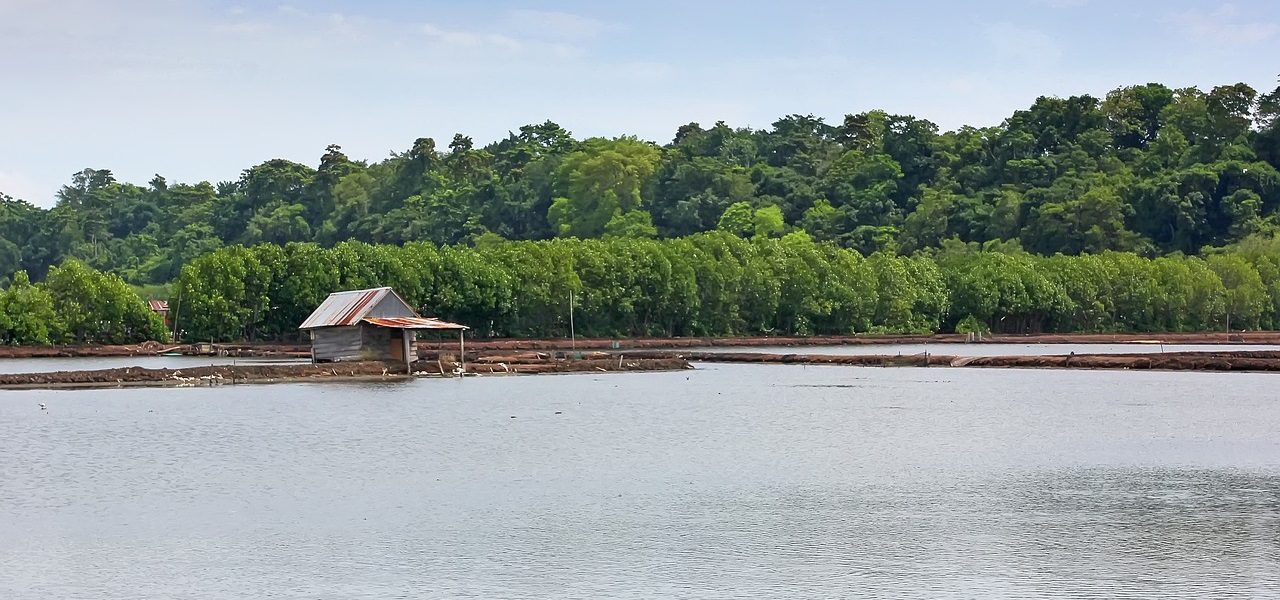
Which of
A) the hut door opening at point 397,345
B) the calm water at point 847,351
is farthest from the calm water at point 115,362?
the hut door opening at point 397,345

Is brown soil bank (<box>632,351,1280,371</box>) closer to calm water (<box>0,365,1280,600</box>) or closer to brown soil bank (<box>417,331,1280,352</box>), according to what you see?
calm water (<box>0,365,1280,600</box>)

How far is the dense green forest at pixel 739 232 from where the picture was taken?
93375mm

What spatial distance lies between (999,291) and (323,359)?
56173 millimetres

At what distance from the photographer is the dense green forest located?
3676 inches

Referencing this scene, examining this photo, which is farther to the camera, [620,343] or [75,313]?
[620,343]

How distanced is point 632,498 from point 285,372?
32.1 metres

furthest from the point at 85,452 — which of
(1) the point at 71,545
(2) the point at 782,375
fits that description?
(2) the point at 782,375

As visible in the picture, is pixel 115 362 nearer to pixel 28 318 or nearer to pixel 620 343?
pixel 28 318

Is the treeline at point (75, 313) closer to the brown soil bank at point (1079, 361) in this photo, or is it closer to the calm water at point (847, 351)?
the calm water at point (847, 351)

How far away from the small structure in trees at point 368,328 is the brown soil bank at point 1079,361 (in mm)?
16204

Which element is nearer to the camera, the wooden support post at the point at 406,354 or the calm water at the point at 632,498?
the calm water at the point at 632,498

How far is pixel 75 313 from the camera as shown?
291ft

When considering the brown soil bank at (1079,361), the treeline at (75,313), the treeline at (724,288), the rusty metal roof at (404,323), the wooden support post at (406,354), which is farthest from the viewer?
the treeline at (724,288)

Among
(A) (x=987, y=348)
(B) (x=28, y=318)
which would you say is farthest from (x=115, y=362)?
(A) (x=987, y=348)
